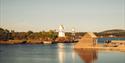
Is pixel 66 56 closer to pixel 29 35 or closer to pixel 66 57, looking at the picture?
pixel 66 57

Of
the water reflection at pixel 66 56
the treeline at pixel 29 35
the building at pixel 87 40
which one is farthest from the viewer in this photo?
the treeline at pixel 29 35

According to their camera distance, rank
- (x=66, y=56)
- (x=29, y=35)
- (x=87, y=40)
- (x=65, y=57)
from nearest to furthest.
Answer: (x=65, y=57) → (x=66, y=56) → (x=87, y=40) → (x=29, y=35)

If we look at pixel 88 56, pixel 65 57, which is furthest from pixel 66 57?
pixel 88 56

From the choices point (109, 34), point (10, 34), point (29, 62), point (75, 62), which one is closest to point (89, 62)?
point (75, 62)

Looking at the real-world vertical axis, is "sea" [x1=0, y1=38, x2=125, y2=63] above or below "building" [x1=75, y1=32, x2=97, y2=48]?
below

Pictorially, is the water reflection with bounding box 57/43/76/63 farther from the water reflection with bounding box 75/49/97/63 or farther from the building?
the building

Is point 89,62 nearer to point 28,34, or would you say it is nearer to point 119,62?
point 119,62

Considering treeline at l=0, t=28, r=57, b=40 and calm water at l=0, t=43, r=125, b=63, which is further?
treeline at l=0, t=28, r=57, b=40

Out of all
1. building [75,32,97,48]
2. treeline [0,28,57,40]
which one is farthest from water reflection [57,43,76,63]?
treeline [0,28,57,40]

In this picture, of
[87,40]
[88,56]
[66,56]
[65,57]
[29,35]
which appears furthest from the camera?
[29,35]

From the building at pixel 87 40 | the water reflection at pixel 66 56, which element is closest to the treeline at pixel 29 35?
the building at pixel 87 40

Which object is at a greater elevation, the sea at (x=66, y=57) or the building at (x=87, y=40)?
the building at (x=87, y=40)

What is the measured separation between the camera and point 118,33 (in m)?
173

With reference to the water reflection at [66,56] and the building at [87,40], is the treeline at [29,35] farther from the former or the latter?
the water reflection at [66,56]
